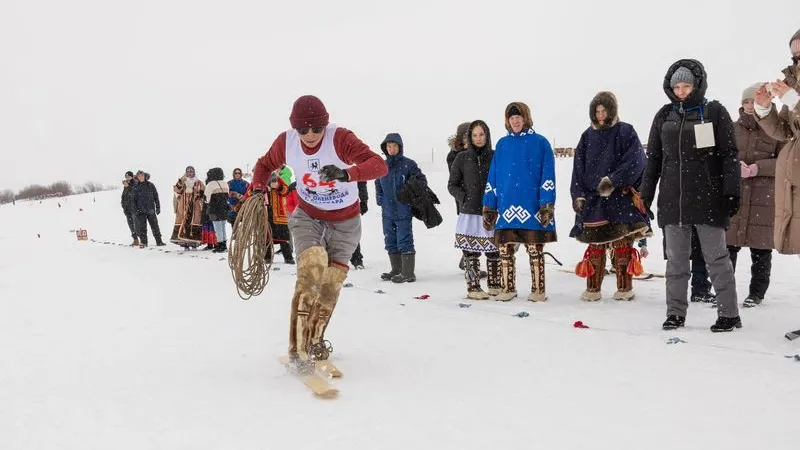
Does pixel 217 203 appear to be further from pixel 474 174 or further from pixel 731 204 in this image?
pixel 731 204

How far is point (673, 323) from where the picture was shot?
4734 mm

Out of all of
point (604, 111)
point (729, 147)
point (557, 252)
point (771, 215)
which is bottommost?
point (557, 252)

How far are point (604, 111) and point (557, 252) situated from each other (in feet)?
15.4

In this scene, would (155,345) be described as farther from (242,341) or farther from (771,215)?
(771,215)

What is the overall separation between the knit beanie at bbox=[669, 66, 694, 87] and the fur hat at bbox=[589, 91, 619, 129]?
4.28ft

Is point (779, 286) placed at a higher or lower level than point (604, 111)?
lower

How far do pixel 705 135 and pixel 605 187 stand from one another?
1.38m

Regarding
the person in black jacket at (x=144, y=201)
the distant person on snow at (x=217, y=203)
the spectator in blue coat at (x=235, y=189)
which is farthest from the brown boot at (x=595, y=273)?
the person in black jacket at (x=144, y=201)

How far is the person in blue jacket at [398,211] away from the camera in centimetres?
800

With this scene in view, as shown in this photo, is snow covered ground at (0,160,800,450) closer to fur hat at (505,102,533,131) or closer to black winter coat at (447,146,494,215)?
black winter coat at (447,146,494,215)

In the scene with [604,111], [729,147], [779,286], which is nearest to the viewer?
[729,147]

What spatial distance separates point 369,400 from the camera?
329 cm

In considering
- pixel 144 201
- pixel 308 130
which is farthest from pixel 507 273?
pixel 144 201

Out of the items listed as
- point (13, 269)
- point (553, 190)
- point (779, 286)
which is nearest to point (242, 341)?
point (553, 190)
